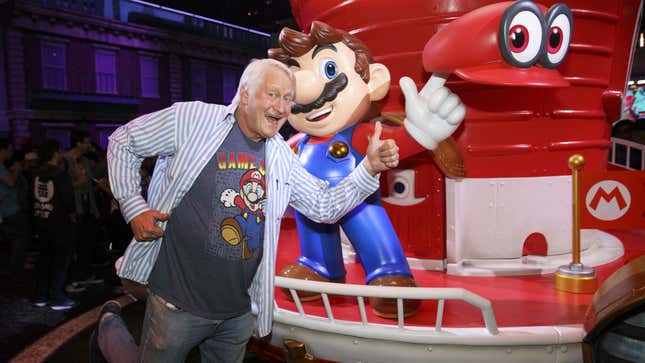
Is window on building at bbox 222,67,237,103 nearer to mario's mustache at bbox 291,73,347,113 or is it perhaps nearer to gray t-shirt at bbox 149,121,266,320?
mario's mustache at bbox 291,73,347,113

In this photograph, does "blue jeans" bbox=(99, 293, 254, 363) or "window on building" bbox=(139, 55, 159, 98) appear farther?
"window on building" bbox=(139, 55, 159, 98)

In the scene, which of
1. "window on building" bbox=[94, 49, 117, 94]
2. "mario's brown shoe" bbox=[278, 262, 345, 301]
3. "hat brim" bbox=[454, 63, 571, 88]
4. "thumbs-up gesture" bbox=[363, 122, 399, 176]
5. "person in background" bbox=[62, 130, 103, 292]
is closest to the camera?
"thumbs-up gesture" bbox=[363, 122, 399, 176]

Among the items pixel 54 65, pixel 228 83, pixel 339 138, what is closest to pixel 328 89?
pixel 339 138

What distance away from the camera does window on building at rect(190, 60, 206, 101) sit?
16594mm

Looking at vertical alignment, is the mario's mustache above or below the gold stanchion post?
above

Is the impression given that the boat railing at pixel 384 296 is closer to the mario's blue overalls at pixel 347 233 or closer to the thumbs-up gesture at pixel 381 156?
the mario's blue overalls at pixel 347 233

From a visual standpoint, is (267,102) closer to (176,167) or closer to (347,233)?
(176,167)

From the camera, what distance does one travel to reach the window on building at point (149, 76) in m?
15.2

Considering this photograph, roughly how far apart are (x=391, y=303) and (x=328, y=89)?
1.11 m

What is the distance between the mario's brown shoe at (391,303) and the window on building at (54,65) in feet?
42.3

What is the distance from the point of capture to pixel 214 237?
1.63m

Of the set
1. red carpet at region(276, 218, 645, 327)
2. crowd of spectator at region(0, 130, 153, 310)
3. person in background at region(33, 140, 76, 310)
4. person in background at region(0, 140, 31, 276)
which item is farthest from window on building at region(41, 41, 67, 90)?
red carpet at region(276, 218, 645, 327)

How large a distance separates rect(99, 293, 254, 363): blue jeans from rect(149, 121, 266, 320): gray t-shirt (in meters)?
0.04

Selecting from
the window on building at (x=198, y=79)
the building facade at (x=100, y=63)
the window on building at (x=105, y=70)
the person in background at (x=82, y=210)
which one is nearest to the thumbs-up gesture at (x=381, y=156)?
the person in background at (x=82, y=210)
